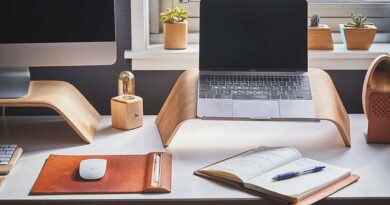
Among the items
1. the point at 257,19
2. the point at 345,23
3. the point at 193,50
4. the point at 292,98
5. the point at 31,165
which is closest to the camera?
the point at 31,165

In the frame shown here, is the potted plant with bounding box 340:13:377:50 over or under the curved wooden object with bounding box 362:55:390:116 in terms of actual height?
over

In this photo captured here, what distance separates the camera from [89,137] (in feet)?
4.54

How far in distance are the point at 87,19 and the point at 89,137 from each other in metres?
0.29

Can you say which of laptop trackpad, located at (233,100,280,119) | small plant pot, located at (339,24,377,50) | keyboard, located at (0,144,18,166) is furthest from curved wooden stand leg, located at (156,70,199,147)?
small plant pot, located at (339,24,377,50)

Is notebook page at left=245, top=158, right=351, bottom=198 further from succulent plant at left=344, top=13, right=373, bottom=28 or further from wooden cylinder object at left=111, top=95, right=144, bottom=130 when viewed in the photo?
succulent plant at left=344, top=13, right=373, bottom=28

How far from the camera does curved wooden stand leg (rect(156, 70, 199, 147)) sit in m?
1.32

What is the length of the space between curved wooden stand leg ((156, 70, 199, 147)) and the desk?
0.10 ft

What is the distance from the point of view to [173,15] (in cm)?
165

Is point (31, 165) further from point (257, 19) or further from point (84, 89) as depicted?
point (257, 19)

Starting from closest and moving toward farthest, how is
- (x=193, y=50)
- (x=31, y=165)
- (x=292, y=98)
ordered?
(x=31, y=165), (x=292, y=98), (x=193, y=50)

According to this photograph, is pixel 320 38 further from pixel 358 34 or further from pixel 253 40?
pixel 253 40

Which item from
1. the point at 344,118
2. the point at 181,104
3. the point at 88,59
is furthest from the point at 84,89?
the point at 344,118

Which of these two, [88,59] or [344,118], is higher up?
[88,59]

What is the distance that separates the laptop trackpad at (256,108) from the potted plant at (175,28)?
399 millimetres
